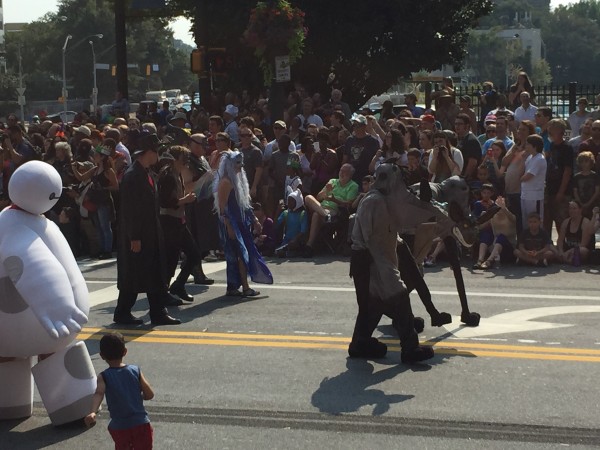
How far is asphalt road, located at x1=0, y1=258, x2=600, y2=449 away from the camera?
28.3 feet

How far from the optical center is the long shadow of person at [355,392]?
9305 millimetres

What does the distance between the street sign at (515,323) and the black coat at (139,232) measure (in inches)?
117

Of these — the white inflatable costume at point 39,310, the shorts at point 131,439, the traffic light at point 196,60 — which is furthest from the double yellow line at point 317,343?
the traffic light at point 196,60

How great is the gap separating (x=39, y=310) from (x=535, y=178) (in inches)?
380

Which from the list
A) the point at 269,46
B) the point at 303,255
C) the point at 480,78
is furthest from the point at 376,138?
the point at 480,78

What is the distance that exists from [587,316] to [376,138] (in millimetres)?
6452

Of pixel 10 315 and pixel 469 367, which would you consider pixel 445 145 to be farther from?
pixel 10 315

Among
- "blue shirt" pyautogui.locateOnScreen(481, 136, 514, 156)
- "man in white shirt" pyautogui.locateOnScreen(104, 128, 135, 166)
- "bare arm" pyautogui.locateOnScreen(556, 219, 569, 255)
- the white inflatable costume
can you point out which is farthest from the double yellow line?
"blue shirt" pyautogui.locateOnScreen(481, 136, 514, 156)

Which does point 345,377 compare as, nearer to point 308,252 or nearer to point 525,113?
point 308,252

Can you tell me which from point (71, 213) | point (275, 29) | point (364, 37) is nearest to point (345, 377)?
point (71, 213)

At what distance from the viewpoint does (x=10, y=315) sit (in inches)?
341

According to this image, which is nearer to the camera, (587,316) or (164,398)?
(164,398)

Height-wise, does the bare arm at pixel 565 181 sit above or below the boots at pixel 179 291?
above

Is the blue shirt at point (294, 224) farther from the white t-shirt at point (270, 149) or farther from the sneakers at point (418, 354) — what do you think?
the sneakers at point (418, 354)
